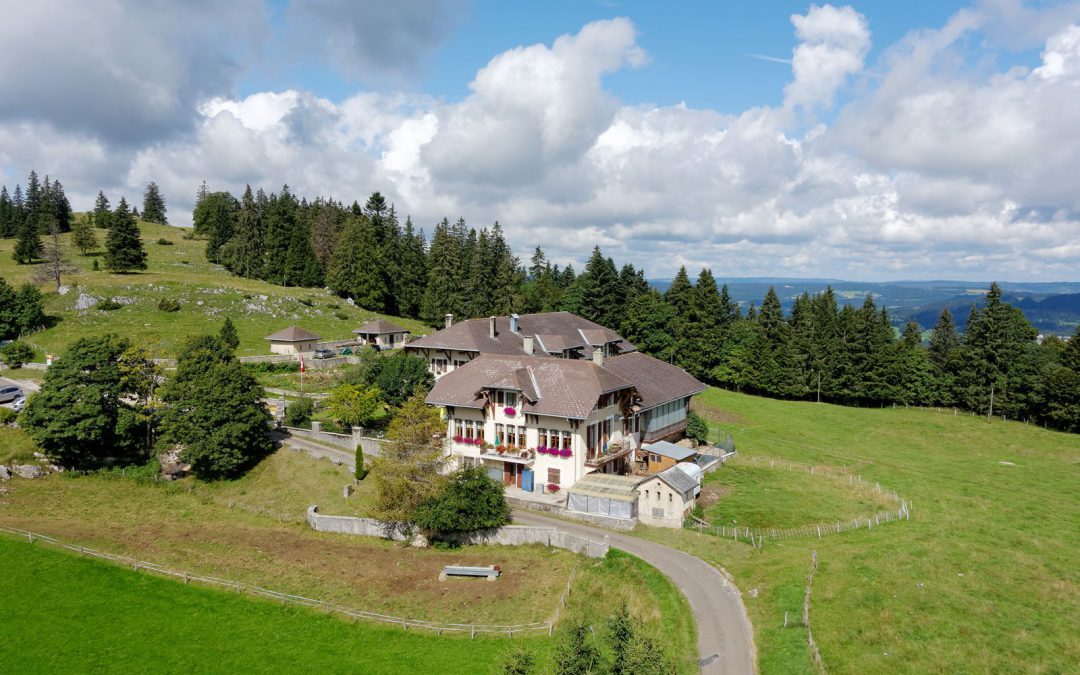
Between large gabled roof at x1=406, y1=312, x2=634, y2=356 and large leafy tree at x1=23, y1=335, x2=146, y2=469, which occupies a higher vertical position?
large gabled roof at x1=406, y1=312, x2=634, y2=356

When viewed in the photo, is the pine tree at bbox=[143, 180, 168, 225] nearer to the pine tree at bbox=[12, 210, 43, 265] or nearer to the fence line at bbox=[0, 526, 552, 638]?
the pine tree at bbox=[12, 210, 43, 265]

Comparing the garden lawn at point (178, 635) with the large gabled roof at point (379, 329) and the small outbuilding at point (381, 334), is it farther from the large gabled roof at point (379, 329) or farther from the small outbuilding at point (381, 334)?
the small outbuilding at point (381, 334)

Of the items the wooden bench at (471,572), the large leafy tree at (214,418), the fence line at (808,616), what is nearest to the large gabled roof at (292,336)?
the large leafy tree at (214,418)

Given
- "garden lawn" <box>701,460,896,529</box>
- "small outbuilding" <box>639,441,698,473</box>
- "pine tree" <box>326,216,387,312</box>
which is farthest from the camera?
"pine tree" <box>326,216,387,312</box>

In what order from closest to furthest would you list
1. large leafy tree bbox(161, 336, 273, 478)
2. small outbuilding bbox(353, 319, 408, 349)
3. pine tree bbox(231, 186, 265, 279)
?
large leafy tree bbox(161, 336, 273, 478)
small outbuilding bbox(353, 319, 408, 349)
pine tree bbox(231, 186, 265, 279)

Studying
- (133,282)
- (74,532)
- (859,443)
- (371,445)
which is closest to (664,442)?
(371,445)

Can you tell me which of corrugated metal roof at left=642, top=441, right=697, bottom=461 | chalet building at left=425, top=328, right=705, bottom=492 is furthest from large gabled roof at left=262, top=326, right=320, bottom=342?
corrugated metal roof at left=642, top=441, right=697, bottom=461
